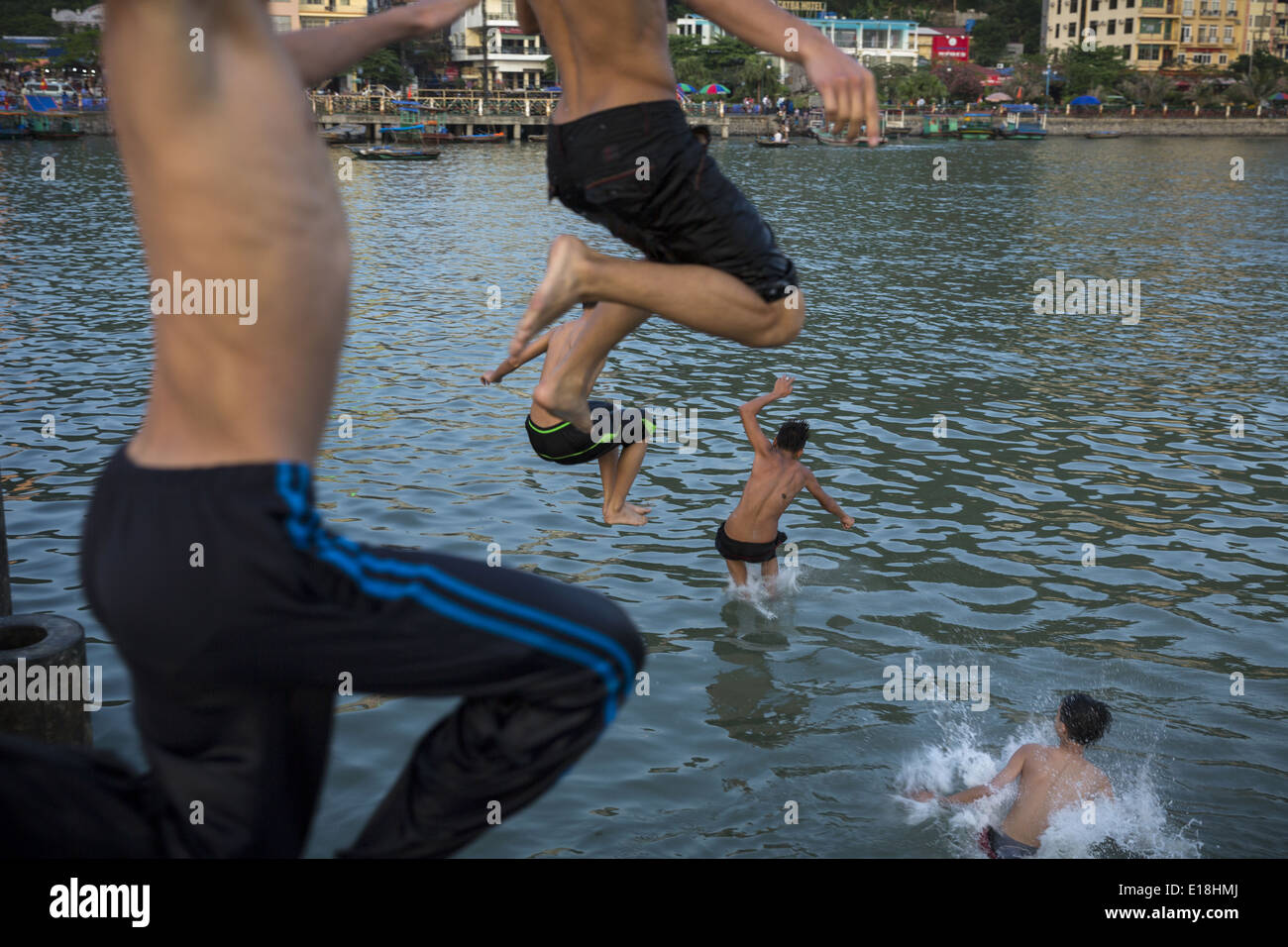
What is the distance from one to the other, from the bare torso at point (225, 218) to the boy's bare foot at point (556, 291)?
5.76 feet

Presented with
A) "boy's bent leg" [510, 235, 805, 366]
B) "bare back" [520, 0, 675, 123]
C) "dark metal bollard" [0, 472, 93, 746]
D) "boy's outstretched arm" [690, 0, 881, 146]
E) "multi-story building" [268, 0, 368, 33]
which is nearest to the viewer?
"boy's outstretched arm" [690, 0, 881, 146]

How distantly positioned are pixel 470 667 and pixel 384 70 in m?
115

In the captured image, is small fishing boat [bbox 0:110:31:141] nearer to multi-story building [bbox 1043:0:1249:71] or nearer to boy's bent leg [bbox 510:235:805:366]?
boy's bent leg [bbox 510:235:805:366]

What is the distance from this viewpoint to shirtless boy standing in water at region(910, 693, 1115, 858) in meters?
9.12

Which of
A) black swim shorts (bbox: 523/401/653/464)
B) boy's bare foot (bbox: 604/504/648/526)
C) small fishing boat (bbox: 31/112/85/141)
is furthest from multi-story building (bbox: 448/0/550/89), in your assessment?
black swim shorts (bbox: 523/401/653/464)

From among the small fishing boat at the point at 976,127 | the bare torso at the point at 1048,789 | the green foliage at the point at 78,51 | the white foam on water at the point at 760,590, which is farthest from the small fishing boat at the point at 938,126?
the bare torso at the point at 1048,789

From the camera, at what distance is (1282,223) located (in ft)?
152

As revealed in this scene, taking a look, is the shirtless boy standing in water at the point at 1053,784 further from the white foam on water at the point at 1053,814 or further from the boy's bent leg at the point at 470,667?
the boy's bent leg at the point at 470,667

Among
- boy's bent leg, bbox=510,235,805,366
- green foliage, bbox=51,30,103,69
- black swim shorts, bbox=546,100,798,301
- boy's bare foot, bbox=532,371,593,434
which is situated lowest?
boy's bare foot, bbox=532,371,593,434

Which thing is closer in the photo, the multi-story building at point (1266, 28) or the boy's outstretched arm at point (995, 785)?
the boy's outstretched arm at point (995, 785)

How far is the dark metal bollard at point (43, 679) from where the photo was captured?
24.6 ft

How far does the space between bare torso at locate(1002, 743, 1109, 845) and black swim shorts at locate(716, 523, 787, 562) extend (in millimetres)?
4535

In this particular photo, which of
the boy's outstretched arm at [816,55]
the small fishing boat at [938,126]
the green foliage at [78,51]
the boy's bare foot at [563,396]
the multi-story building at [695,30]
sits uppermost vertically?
the multi-story building at [695,30]

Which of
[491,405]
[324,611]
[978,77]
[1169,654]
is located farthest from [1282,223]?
[978,77]
